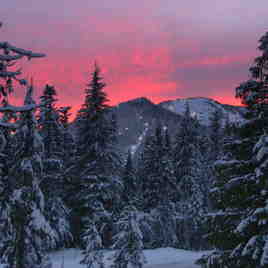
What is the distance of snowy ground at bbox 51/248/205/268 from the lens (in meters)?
28.1

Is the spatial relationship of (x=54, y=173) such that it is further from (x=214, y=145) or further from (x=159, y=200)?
(x=214, y=145)

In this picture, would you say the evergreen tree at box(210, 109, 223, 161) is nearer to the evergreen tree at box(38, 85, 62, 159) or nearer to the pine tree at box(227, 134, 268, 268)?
the evergreen tree at box(38, 85, 62, 159)

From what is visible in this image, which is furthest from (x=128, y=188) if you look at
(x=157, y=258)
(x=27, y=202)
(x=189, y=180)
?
(x=189, y=180)

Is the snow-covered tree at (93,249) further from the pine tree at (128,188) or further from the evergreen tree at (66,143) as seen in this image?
the evergreen tree at (66,143)

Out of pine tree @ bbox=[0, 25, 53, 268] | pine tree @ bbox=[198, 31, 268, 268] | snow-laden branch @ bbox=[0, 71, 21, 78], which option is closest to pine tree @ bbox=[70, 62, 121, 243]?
pine tree @ bbox=[0, 25, 53, 268]

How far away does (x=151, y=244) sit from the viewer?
138 ft

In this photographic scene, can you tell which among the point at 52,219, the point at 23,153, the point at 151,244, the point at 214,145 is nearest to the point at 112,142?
the point at 52,219

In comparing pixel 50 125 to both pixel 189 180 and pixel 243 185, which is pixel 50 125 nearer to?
pixel 243 185

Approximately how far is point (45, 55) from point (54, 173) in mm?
23114

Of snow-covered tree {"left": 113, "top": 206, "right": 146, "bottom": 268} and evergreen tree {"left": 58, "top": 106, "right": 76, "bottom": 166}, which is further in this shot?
evergreen tree {"left": 58, "top": 106, "right": 76, "bottom": 166}

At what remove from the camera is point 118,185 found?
2608cm

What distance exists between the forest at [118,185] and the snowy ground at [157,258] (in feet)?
3.54

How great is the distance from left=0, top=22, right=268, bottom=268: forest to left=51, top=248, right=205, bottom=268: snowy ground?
3.54 ft

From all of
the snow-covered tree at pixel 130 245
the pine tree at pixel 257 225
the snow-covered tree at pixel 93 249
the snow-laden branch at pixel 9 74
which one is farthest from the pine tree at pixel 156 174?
the snow-laden branch at pixel 9 74
